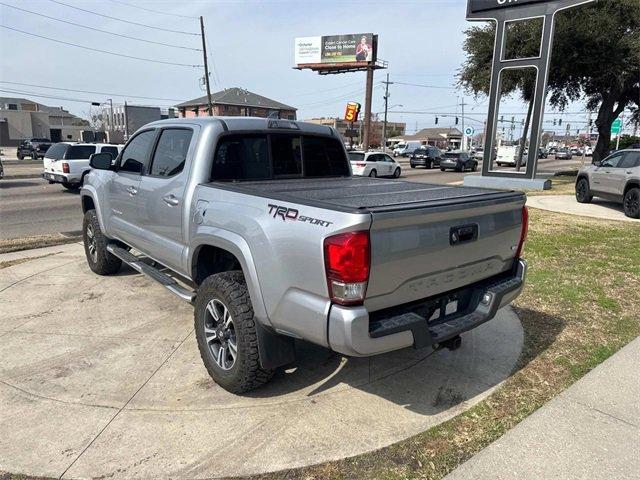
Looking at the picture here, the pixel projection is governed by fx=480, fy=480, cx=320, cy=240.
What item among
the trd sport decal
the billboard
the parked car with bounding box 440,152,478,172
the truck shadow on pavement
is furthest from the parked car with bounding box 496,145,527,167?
the trd sport decal

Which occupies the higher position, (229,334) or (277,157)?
(277,157)

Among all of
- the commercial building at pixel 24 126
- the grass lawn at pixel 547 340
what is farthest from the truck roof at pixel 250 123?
the commercial building at pixel 24 126

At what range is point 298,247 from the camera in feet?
8.66

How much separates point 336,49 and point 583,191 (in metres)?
61.4

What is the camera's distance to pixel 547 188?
17891 millimetres

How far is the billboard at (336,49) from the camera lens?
218ft

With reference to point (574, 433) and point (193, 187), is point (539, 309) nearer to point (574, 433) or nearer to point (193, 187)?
point (574, 433)

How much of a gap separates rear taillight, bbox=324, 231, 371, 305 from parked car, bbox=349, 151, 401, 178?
2176 centimetres

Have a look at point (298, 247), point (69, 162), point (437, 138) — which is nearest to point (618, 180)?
point (298, 247)

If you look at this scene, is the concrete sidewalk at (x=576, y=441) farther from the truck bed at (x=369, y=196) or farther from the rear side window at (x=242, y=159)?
the rear side window at (x=242, y=159)

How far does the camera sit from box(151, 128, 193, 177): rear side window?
13.1 ft

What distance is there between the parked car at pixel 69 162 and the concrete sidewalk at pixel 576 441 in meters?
15.8

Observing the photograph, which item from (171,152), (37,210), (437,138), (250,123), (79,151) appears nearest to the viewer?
(250,123)

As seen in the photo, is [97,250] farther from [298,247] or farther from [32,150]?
[32,150]
